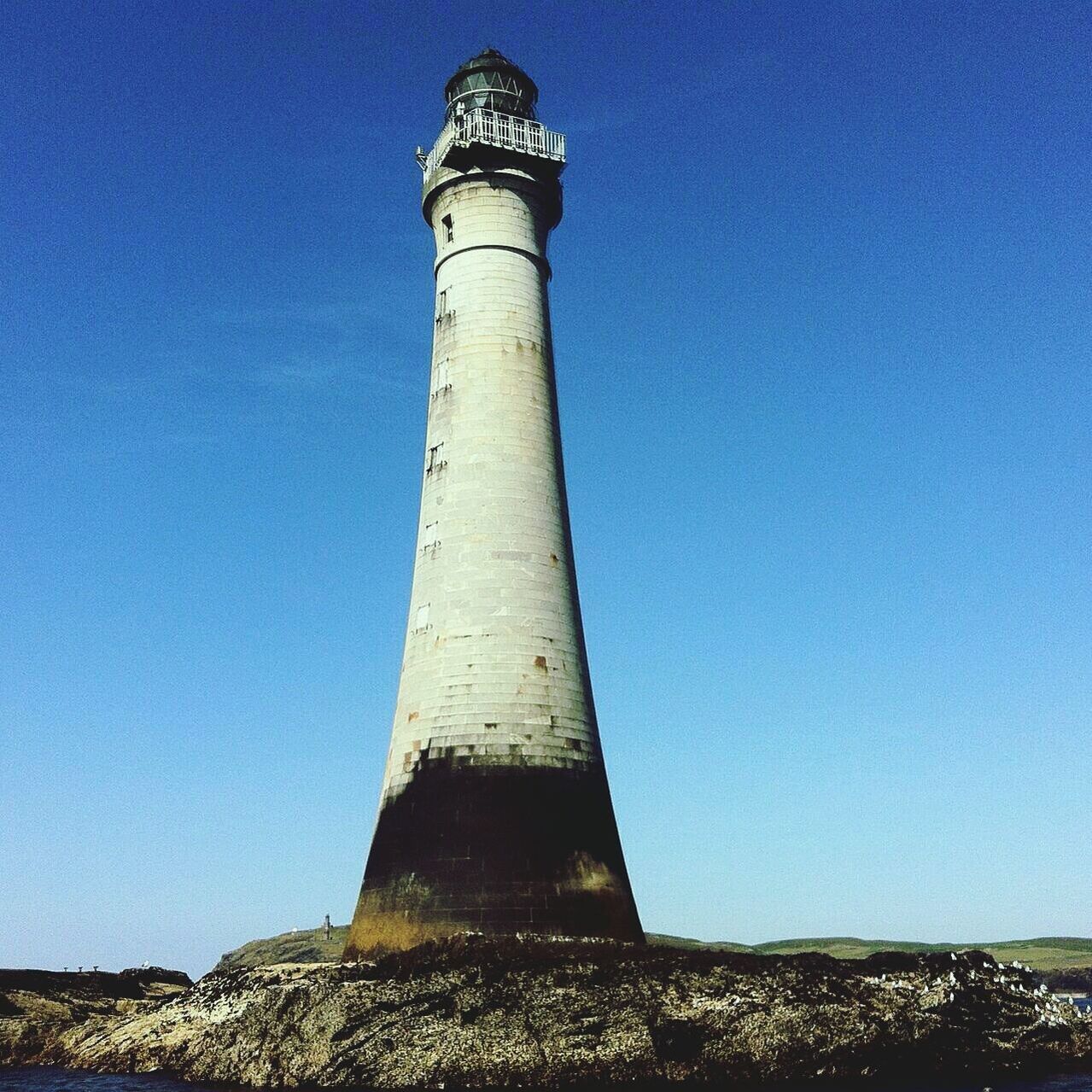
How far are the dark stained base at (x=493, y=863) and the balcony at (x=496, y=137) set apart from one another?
18118 mm

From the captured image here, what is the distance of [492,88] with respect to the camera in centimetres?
3616

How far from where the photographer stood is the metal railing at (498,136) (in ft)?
112

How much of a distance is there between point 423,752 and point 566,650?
4641 millimetres

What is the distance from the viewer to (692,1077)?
23.2m

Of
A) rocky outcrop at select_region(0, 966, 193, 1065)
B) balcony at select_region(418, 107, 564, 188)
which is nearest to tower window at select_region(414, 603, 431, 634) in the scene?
rocky outcrop at select_region(0, 966, 193, 1065)

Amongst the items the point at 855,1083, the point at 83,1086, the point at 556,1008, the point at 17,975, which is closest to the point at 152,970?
the point at 17,975

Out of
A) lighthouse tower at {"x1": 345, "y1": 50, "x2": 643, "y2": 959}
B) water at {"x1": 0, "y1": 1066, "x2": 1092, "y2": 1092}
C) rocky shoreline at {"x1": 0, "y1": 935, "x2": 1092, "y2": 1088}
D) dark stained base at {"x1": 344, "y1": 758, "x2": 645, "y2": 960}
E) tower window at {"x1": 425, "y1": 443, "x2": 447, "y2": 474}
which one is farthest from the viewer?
tower window at {"x1": 425, "y1": 443, "x2": 447, "y2": 474}

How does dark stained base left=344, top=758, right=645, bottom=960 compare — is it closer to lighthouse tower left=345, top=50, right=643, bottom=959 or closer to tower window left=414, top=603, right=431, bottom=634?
lighthouse tower left=345, top=50, right=643, bottom=959

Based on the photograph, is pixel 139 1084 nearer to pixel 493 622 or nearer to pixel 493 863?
pixel 493 863

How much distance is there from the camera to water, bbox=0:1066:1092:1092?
74.5 feet

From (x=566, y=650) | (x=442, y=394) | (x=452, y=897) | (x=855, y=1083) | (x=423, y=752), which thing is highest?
(x=442, y=394)

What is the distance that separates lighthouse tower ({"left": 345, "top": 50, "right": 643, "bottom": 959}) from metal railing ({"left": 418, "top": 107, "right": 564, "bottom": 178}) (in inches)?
2.4

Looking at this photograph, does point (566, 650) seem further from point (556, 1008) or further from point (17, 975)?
point (17, 975)

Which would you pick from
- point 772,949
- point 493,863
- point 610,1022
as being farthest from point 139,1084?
point 772,949
